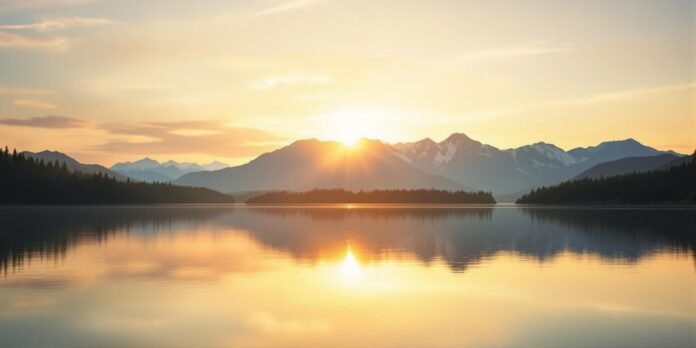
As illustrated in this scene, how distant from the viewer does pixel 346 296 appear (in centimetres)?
3428

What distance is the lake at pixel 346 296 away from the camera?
2477cm

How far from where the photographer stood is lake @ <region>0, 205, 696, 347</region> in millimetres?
24766

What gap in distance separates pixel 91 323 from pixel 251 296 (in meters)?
9.21

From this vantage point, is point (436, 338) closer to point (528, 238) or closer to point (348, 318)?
point (348, 318)

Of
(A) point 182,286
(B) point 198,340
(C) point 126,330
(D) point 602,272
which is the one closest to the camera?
(B) point 198,340

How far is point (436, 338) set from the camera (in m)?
24.4

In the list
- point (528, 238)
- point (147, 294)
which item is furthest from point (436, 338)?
point (528, 238)

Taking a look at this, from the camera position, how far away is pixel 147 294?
113 ft

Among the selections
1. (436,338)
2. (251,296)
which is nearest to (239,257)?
(251,296)

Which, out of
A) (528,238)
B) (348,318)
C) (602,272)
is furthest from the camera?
(528,238)

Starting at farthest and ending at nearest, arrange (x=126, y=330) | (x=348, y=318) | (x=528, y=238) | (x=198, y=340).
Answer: (x=528, y=238) < (x=348, y=318) < (x=126, y=330) < (x=198, y=340)

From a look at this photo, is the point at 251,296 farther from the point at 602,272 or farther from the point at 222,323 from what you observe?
the point at 602,272

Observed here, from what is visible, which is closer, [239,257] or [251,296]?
[251,296]

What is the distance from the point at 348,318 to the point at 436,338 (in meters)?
5.20
